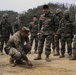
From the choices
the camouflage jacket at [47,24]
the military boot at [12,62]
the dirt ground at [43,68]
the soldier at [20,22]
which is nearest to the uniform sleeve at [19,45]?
the dirt ground at [43,68]

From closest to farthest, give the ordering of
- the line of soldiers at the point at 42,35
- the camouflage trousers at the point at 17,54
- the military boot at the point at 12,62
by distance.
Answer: the camouflage trousers at the point at 17,54 < the line of soldiers at the point at 42,35 < the military boot at the point at 12,62

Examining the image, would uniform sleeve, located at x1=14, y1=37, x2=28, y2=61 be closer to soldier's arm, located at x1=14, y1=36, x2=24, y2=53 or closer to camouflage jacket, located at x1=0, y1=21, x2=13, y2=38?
soldier's arm, located at x1=14, y1=36, x2=24, y2=53

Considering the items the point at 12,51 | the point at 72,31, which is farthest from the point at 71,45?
the point at 12,51

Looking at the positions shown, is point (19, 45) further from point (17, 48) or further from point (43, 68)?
point (43, 68)

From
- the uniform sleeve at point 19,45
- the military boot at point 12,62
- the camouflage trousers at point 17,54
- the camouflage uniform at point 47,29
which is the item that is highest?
the camouflage uniform at point 47,29

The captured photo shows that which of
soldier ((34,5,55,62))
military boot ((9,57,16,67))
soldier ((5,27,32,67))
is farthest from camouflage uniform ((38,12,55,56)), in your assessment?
military boot ((9,57,16,67))

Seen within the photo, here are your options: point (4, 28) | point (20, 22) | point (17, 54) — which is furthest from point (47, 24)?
point (4, 28)

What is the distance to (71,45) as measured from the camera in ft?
42.4

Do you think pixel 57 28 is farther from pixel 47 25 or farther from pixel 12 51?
pixel 12 51

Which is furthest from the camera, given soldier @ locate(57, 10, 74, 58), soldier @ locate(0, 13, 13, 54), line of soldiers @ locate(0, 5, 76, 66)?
soldier @ locate(0, 13, 13, 54)

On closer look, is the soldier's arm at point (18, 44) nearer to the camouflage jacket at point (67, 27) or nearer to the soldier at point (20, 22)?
the camouflage jacket at point (67, 27)

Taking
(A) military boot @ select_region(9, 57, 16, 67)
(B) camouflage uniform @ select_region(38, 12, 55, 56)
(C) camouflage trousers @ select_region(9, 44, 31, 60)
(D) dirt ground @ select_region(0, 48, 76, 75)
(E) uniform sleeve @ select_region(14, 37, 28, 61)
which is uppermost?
(B) camouflage uniform @ select_region(38, 12, 55, 56)

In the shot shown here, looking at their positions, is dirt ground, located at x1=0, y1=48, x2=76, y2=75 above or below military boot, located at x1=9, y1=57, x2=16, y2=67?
below

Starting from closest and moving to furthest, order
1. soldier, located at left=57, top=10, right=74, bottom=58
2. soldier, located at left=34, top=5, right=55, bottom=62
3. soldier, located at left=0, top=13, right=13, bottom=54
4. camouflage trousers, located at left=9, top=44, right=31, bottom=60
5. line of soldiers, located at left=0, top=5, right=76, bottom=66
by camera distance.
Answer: camouflage trousers, located at left=9, top=44, right=31, bottom=60 < line of soldiers, located at left=0, top=5, right=76, bottom=66 < soldier, located at left=34, top=5, right=55, bottom=62 < soldier, located at left=57, top=10, right=74, bottom=58 < soldier, located at left=0, top=13, right=13, bottom=54
